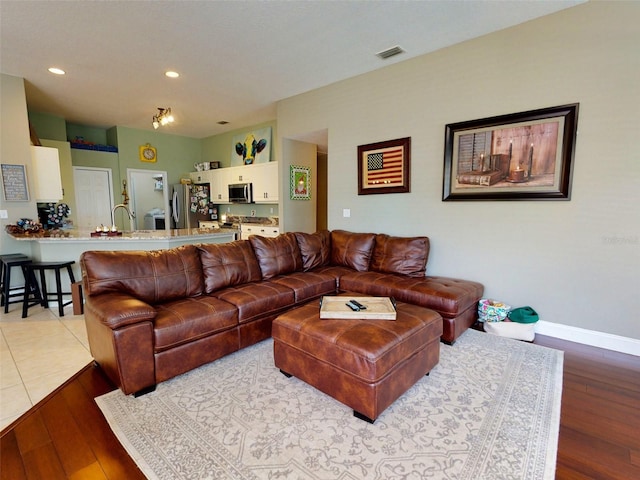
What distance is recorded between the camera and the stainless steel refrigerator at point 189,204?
7328mm

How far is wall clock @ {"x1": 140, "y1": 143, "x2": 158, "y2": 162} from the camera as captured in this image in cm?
685

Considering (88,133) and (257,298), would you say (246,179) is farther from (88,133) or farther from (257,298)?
(257,298)

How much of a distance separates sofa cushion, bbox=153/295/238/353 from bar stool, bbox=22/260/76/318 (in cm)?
201

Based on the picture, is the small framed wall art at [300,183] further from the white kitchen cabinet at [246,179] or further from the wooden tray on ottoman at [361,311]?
the wooden tray on ottoman at [361,311]

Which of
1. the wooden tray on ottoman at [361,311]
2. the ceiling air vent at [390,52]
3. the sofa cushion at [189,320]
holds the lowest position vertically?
the sofa cushion at [189,320]

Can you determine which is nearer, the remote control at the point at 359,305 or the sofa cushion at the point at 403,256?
the remote control at the point at 359,305

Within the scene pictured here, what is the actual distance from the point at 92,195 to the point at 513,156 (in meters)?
7.60

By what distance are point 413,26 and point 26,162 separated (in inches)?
198

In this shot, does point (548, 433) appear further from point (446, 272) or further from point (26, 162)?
point (26, 162)

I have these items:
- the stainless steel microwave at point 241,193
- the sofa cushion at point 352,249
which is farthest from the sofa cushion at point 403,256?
the stainless steel microwave at point 241,193

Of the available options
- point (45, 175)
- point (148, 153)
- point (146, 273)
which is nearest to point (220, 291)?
point (146, 273)

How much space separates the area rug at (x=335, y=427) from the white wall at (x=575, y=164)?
93 centimetres

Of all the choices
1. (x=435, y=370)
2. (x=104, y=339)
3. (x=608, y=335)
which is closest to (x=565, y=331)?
(x=608, y=335)

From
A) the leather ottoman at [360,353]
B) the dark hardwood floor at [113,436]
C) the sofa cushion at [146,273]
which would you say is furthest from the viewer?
the sofa cushion at [146,273]
